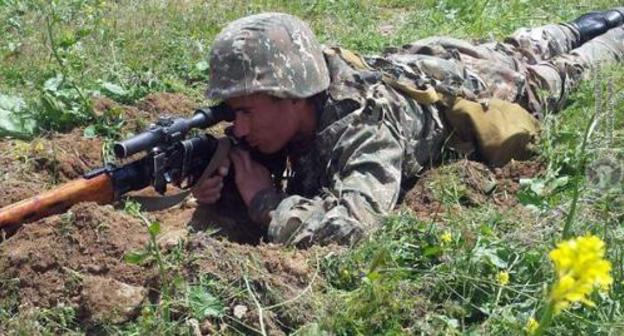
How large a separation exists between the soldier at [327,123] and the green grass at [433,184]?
261mm

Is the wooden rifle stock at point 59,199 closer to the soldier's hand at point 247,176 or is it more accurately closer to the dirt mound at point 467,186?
the soldier's hand at point 247,176

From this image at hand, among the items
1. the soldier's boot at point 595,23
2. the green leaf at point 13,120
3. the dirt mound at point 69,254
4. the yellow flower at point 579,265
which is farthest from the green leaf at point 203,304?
the soldier's boot at point 595,23

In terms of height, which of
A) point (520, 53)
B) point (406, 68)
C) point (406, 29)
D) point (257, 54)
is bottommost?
point (406, 29)

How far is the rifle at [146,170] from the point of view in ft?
12.1

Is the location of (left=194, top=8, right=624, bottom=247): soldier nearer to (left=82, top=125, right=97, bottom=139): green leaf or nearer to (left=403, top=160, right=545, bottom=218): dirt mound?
(left=403, top=160, right=545, bottom=218): dirt mound

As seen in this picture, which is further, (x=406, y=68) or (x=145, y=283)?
(x=406, y=68)

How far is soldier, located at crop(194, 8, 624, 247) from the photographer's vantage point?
3.88 meters

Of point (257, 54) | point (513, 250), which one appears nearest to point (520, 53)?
point (257, 54)

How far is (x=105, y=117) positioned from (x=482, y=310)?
285 cm

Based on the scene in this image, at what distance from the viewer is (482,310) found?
3.03 meters

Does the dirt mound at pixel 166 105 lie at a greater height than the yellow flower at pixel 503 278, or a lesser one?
lesser

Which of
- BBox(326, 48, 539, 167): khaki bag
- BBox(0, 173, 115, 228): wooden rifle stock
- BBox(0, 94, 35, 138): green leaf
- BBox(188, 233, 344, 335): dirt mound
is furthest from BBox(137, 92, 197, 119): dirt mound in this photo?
BBox(188, 233, 344, 335): dirt mound

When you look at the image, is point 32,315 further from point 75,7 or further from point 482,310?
point 75,7

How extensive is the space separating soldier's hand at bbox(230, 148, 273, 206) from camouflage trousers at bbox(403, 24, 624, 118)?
4.78 feet
